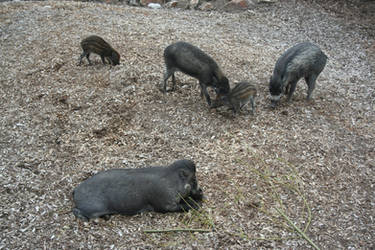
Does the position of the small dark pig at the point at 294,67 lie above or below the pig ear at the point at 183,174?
above

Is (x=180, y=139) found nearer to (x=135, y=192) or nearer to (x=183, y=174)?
(x=183, y=174)

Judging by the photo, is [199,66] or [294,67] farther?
[294,67]

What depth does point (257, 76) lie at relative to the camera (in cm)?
721

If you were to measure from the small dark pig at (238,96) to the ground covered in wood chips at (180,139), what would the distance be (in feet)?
0.79

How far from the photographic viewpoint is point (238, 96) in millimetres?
5785

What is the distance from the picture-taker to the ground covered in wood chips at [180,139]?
159 inches

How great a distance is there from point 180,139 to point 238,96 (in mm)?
1163

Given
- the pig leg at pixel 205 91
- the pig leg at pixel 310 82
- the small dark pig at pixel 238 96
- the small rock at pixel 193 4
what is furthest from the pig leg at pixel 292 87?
the small rock at pixel 193 4

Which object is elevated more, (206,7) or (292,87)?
(206,7)

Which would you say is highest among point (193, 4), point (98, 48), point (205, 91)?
point (193, 4)

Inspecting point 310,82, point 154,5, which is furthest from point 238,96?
point 154,5

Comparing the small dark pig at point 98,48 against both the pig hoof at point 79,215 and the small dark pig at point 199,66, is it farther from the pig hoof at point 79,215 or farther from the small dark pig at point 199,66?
the pig hoof at point 79,215


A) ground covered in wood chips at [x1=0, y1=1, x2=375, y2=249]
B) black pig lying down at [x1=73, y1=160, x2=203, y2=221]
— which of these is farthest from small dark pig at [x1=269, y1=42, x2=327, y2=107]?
black pig lying down at [x1=73, y1=160, x2=203, y2=221]

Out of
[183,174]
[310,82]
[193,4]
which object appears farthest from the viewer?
[193,4]
